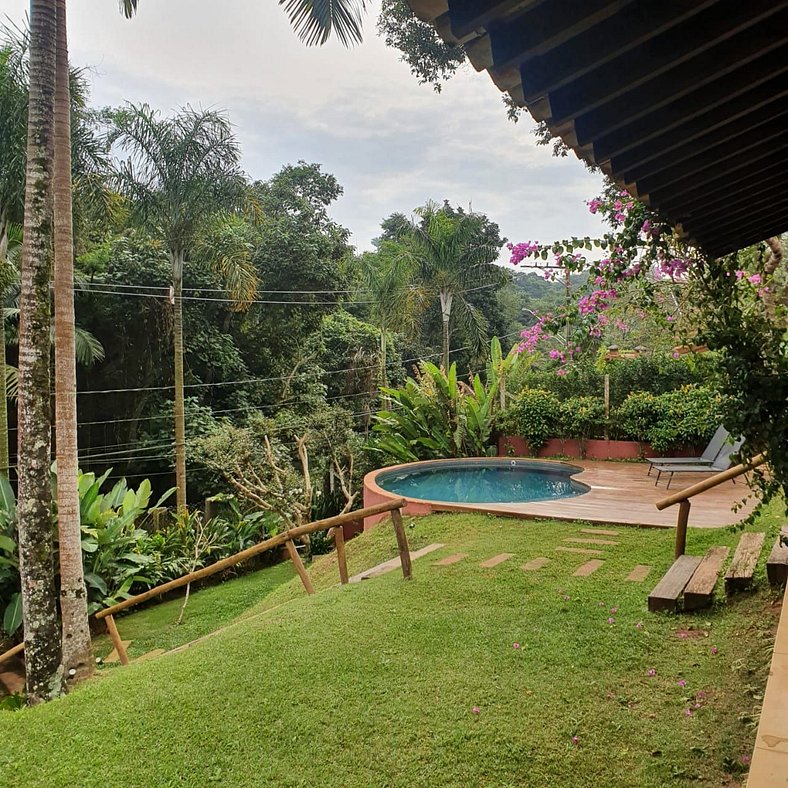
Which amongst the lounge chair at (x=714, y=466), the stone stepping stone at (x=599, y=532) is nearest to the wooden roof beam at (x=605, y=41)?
the stone stepping stone at (x=599, y=532)

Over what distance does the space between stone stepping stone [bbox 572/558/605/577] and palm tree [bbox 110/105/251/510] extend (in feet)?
28.2

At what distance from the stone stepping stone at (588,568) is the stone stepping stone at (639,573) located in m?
0.30

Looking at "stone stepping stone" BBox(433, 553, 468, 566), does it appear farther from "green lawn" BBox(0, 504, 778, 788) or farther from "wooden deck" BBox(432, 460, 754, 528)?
"wooden deck" BBox(432, 460, 754, 528)

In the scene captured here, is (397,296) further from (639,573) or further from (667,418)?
(639,573)

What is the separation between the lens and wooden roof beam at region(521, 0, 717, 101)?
1532mm

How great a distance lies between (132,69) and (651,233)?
18.3 m

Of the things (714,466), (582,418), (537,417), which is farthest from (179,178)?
(714,466)

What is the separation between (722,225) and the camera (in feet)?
11.7

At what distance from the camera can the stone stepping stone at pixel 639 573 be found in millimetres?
4535

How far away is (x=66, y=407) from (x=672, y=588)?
5.61m

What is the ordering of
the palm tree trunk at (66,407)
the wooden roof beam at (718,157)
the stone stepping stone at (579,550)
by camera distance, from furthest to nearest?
the palm tree trunk at (66,407) < the stone stepping stone at (579,550) < the wooden roof beam at (718,157)

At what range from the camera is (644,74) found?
5.73 feet

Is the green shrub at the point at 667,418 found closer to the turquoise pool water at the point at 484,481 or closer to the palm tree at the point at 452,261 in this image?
the turquoise pool water at the point at 484,481

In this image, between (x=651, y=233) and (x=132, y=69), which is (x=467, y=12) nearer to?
(x=651, y=233)
